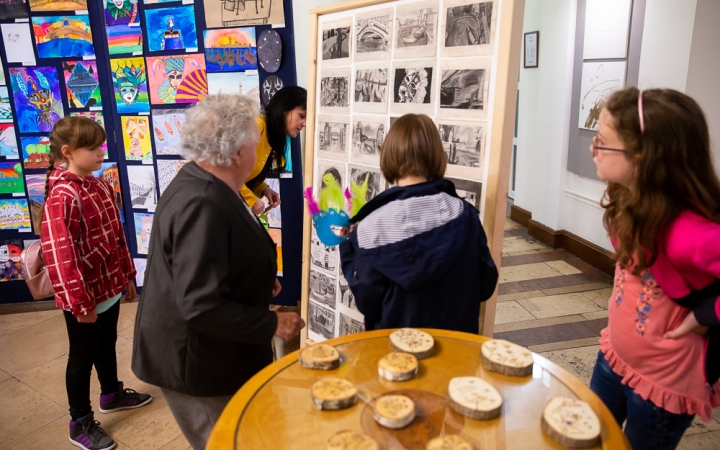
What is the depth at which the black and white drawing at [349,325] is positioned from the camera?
2500 millimetres

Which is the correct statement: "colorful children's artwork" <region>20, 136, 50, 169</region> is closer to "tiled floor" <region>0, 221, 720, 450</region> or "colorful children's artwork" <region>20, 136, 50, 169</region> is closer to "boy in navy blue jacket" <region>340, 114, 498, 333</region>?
"tiled floor" <region>0, 221, 720, 450</region>

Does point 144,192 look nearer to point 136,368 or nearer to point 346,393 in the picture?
point 136,368

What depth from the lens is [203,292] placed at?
1336 mm

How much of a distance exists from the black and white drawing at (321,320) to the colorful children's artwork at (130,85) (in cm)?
215

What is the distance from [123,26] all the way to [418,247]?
321cm

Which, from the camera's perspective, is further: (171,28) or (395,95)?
(171,28)

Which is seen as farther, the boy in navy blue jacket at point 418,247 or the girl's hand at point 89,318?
the girl's hand at point 89,318

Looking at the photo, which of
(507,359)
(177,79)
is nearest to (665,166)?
(507,359)

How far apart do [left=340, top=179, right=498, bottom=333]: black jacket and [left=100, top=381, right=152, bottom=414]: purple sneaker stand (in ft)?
5.91

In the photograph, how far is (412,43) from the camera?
2.09m

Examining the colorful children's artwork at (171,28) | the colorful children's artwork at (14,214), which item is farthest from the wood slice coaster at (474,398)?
the colorful children's artwork at (14,214)

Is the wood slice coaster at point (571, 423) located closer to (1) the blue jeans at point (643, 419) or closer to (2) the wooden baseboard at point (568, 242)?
(1) the blue jeans at point (643, 419)

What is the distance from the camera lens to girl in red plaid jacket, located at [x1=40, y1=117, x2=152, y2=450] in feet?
7.04

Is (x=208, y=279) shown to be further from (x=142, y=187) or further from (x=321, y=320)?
(x=142, y=187)
